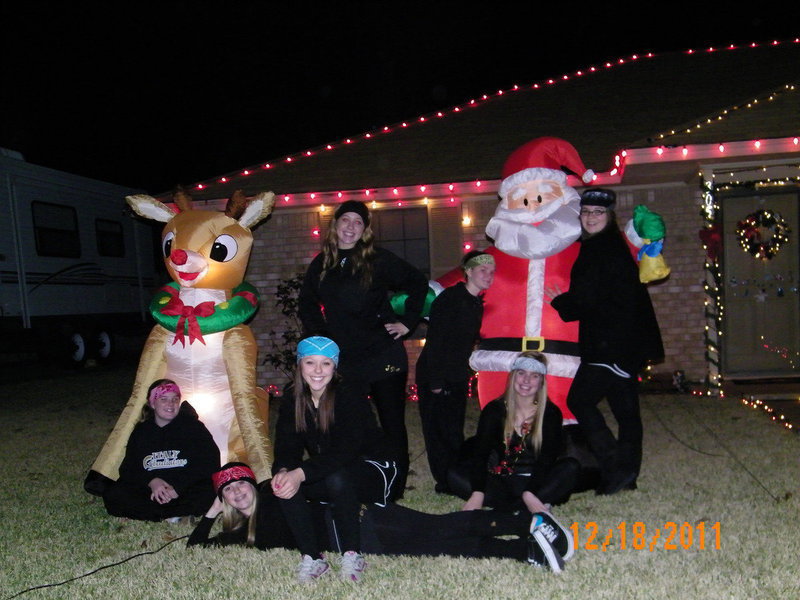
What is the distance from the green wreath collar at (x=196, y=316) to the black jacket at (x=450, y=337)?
1.32m

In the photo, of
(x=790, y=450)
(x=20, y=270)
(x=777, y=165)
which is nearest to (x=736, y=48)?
(x=777, y=165)

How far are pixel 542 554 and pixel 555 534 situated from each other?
4.5 inches

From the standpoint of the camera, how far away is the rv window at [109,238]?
14.0 meters

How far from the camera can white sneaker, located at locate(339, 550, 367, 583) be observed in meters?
3.36

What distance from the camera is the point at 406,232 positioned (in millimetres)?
9555

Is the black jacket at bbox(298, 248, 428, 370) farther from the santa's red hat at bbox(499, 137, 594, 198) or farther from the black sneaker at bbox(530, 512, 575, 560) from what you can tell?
the black sneaker at bbox(530, 512, 575, 560)

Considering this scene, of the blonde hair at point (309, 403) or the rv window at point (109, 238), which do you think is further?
the rv window at point (109, 238)

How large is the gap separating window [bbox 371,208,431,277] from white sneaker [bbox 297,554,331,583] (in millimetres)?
6263

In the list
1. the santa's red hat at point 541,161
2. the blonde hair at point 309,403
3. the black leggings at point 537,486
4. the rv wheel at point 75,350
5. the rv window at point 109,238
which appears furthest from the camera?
the rv window at point 109,238

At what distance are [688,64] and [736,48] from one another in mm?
1056

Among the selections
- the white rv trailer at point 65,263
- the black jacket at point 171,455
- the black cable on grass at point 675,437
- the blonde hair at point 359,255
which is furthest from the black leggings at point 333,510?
the white rv trailer at point 65,263

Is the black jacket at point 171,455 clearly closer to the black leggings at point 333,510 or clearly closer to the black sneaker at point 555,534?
the black leggings at point 333,510

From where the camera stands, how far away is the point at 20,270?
39.0ft

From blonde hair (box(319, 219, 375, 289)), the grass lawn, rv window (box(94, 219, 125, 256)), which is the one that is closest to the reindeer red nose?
blonde hair (box(319, 219, 375, 289))
